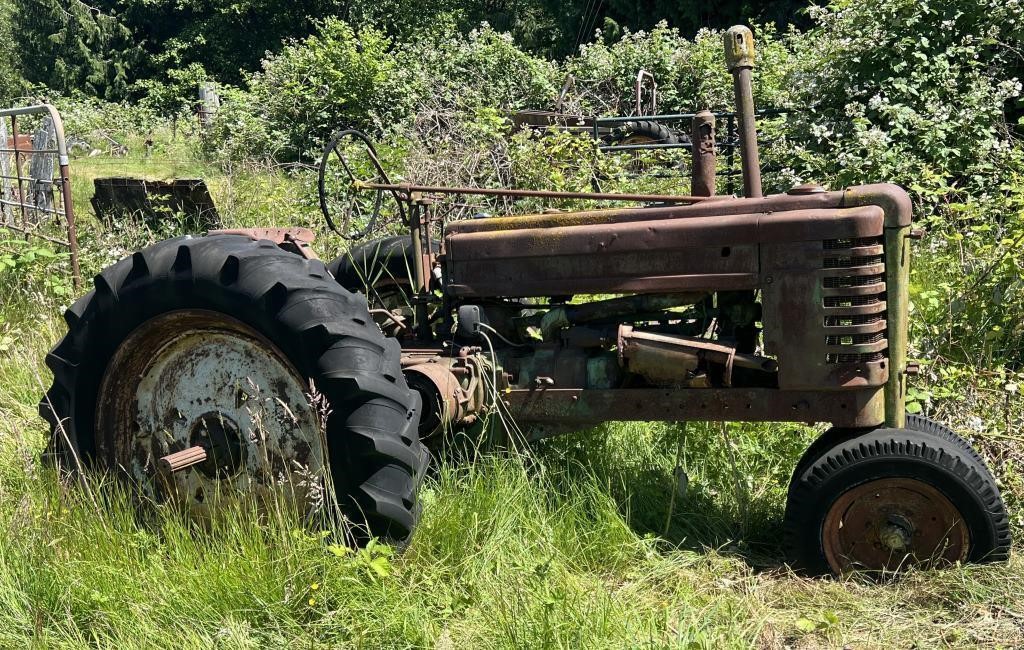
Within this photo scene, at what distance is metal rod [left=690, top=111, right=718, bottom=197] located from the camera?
396 centimetres

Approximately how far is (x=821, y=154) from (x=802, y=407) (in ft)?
17.7

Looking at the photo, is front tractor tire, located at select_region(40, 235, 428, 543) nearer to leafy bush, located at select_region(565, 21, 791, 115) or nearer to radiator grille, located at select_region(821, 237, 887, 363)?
radiator grille, located at select_region(821, 237, 887, 363)

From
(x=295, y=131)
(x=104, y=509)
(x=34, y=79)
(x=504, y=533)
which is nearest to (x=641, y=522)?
(x=504, y=533)

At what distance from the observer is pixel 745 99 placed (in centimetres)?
395

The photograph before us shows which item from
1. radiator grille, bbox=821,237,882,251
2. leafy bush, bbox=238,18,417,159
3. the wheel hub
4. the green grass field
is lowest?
the green grass field

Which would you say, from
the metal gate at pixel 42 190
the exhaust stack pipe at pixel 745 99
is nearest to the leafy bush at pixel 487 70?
the metal gate at pixel 42 190

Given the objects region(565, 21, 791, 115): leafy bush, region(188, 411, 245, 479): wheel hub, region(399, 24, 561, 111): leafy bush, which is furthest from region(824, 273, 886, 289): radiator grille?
region(565, 21, 791, 115): leafy bush

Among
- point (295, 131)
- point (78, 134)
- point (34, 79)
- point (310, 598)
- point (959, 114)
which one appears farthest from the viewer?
point (34, 79)

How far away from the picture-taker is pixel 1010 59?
8.80 meters

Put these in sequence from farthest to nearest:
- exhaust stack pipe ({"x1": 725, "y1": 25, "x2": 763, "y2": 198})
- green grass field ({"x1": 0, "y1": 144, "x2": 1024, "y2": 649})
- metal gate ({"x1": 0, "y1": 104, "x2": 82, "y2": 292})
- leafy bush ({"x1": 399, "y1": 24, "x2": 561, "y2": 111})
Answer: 1. leafy bush ({"x1": 399, "y1": 24, "x2": 561, "y2": 111})
2. metal gate ({"x1": 0, "y1": 104, "x2": 82, "y2": 292})
3. exhaust stack pipe ({"x1": 725, "y1": 25, "x2": 763, "y2": 198})
4. green grass field ({"x1": 0, "y1": 144, "x2": 1024, "y2": 649})

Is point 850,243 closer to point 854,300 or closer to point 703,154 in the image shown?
point 854,300

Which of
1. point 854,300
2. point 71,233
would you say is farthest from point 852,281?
point 71,233

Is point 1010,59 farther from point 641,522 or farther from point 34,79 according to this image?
point 34,79

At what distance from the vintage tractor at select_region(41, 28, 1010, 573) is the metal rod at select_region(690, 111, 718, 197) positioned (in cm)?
1
